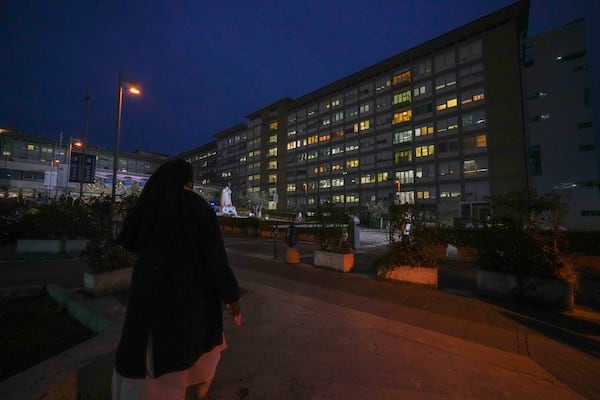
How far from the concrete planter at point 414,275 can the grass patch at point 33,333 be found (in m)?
6.17

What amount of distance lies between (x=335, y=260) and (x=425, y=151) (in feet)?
146

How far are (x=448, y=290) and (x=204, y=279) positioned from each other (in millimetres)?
6394

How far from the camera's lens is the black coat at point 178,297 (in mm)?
1873

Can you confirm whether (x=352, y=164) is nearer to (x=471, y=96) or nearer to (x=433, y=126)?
(x=433, y=126)

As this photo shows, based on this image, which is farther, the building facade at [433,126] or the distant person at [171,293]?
the building facade at [433,126]

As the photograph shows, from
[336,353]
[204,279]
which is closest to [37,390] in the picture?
[204,279]

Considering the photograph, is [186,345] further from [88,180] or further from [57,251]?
[88,180]

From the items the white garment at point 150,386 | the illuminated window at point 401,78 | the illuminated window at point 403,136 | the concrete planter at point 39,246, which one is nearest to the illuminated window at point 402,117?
the illuminated window at point 403,136

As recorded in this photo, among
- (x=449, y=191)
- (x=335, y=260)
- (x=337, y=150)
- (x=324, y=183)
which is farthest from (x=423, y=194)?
(x=335, y=260)

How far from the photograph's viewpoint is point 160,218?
2.03m

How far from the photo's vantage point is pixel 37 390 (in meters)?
2.14

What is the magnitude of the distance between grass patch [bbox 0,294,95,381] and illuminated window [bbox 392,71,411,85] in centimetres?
5646

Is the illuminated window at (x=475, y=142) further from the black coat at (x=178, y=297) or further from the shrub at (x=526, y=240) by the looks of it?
the black coat at (x=178, y=297)

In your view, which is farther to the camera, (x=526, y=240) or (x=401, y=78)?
(x=401, y=78)
